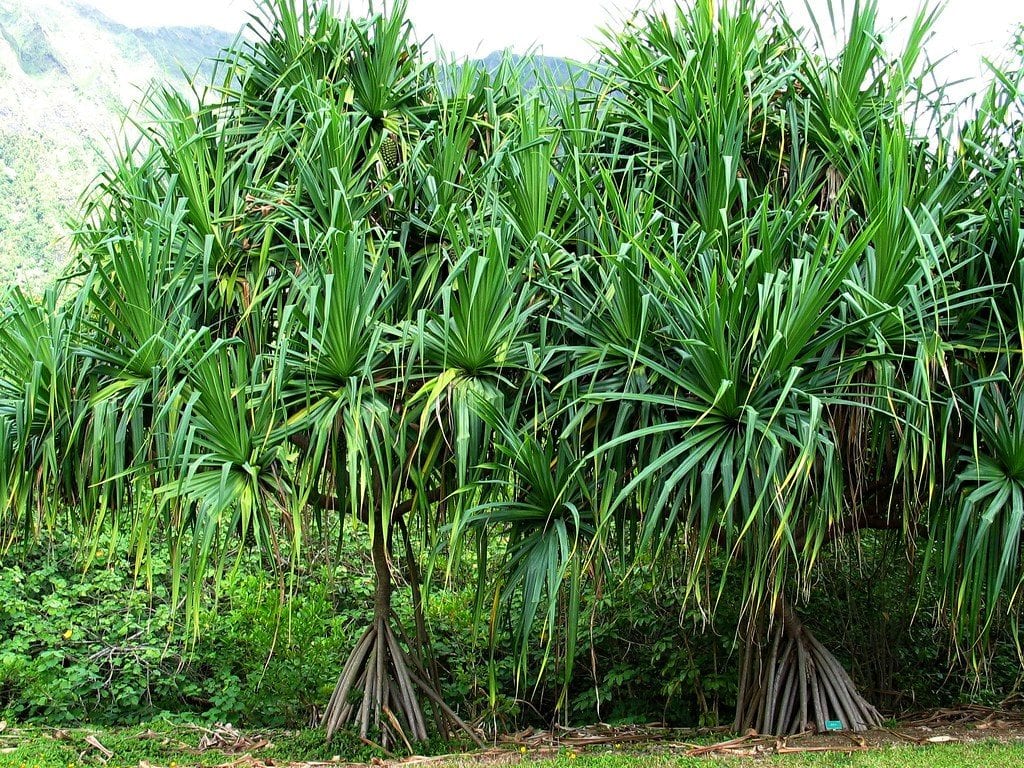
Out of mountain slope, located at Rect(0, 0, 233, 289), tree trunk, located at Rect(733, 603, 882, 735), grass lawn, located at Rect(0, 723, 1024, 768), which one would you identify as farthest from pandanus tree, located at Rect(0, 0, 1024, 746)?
mountain slope, located at Rect(0, 0, 233, 289)

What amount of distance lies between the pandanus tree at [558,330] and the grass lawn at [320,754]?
339 millimetres

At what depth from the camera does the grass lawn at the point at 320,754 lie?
3.70 meters

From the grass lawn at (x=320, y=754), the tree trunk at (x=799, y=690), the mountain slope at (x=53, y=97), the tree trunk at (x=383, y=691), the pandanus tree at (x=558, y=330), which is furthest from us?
the mountain slope at (x=53, y=97)

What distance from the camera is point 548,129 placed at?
4199 millimetres

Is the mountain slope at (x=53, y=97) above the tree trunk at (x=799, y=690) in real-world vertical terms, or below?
above

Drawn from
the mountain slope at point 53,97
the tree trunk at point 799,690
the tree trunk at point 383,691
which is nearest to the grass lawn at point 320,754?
the tree trunk at point 383,691

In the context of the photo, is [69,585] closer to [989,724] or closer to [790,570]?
[790,570]

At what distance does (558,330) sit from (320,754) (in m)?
2.35

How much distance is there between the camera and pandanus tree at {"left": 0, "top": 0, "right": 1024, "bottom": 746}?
3.43 metres

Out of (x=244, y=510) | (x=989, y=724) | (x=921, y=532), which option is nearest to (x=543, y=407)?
(x=244, y=510)

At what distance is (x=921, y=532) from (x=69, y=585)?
6.52 meters

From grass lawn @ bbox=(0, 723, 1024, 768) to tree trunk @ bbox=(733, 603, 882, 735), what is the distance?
0.26 m

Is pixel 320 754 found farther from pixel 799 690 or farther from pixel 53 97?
pixel 53 97

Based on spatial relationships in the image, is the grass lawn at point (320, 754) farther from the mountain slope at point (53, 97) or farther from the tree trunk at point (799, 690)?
the mountain slope at point (53, 97)
